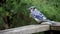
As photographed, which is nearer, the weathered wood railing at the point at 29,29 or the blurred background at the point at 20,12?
the weathered wood railing at the point at 29,29

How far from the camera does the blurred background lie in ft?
10.9

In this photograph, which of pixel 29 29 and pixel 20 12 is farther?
pixel 20 12

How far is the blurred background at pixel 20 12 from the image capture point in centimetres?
333

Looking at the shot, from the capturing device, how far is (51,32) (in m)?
2.24

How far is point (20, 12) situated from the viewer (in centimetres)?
348

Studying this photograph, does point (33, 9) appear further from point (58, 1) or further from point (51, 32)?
point (51, 32)

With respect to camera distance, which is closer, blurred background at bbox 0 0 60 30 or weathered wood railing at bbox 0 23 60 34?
weathered wood railing at bbox 0 23 60 34

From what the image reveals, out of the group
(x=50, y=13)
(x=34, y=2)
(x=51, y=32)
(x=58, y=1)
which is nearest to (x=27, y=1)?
(x=34, y=2)

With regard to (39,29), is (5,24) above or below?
below

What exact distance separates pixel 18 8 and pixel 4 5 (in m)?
0.31

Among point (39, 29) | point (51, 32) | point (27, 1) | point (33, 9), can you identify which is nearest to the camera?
point (39, 29)

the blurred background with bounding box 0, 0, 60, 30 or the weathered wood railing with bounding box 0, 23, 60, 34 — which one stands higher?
the weathered wood railing with bounding box 0, 23, 60, 34

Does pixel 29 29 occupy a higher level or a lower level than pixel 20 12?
higher

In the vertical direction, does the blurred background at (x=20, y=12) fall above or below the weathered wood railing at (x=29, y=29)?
below
